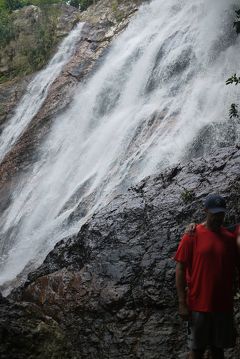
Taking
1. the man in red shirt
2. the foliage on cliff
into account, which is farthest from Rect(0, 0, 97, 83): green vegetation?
the man in red shirt

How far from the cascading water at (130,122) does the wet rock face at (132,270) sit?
A: 2375mm

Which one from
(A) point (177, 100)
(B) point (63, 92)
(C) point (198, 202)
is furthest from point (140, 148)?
(B) point (63, 92)

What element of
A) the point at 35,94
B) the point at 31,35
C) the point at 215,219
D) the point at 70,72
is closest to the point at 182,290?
the point at 215,219

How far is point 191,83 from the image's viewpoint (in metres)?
13.9

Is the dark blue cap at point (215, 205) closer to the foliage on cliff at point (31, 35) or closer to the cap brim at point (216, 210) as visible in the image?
the cap brim at point (216, 210)

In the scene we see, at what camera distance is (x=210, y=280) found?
3924 millimetres

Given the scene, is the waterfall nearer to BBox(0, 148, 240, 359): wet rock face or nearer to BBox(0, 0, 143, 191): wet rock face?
BBox(0, 0, 143, 191): wet rock face

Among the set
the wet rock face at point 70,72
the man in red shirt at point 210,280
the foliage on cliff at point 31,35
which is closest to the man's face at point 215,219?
the man in red shirt at point 210,280

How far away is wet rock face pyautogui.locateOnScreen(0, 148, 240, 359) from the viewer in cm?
583

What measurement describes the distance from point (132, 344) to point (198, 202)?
2591mm

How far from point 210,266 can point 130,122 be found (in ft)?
34.4

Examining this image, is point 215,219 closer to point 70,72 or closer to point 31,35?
point 70,72

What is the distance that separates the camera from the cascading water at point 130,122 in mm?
11086

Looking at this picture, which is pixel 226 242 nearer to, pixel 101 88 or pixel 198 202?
pixel 198 202
